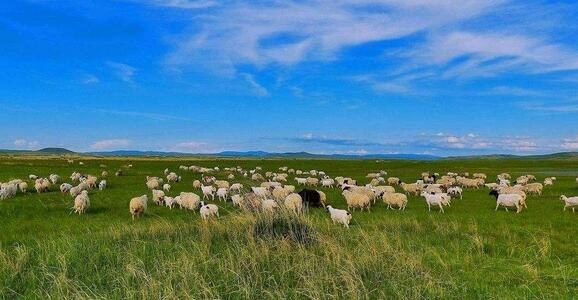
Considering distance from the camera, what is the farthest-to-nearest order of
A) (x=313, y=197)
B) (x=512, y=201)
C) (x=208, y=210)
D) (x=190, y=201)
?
(x=313, y=197) < (x=512, y=201) < (x=190, y=201) < (x=208, y=210)

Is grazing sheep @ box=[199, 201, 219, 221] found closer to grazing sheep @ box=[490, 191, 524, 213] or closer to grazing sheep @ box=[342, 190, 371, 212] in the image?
grazing sheep @ box=[342, 190, 371, 212]

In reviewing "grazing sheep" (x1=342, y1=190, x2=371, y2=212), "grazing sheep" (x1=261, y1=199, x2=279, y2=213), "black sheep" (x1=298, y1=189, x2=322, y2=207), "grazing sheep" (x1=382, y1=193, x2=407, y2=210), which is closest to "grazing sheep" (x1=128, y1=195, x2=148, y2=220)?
"black sheep" (x1=298, y1=189, x2=322, y2=207)

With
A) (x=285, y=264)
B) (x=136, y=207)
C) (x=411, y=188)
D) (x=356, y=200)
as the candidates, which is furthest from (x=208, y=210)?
(x=411, y=188)

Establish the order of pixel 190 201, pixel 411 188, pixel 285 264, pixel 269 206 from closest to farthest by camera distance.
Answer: pixel 285 264 < pixel 269 206 < pixel 190 201 < pixel 411 188

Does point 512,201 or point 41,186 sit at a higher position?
point 41,186

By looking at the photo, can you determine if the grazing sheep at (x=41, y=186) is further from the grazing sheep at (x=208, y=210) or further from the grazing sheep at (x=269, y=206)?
the grazing sheep at (x=269, y=206)

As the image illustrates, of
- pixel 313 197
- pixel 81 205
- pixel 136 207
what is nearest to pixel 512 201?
pixel 313 197

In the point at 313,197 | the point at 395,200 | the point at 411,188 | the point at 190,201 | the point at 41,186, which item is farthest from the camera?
the point at 411,188

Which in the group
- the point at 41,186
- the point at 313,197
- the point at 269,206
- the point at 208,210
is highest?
the point at 269,206

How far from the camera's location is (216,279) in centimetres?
914

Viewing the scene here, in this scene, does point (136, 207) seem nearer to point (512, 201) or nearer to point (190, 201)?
point (190, 201)

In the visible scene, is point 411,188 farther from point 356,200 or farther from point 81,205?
point 81,205

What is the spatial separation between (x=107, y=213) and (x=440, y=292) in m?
19.4

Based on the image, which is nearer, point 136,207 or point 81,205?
point 136,207
